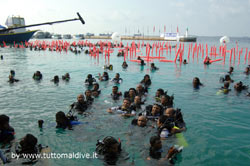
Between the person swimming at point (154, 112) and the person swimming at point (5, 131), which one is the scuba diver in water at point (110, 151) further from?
the person swimming at point (5, 131)

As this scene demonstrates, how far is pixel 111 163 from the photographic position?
6.74 m

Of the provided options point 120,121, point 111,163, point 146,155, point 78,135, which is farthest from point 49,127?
point 146,155

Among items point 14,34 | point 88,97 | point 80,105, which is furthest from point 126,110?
point 14,34

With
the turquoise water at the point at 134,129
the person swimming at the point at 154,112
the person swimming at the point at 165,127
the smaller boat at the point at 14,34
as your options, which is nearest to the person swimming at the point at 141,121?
the turquoise water at the point at 134,129

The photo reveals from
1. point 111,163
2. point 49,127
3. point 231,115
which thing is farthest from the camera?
point 231,115

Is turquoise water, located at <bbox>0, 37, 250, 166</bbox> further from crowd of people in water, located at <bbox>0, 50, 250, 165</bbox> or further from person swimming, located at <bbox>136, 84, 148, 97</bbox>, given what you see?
person swimming, located at <bbox>136, 84, 148, 97</bbox>

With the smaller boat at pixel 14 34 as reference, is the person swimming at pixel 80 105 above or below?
below

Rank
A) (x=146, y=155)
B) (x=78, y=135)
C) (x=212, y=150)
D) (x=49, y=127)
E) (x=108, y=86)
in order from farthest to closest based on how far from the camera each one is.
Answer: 1. (x=108, y=86)
2. (x=49, y=127)
3. (x=78, y=135)
4. (x=212, y=150)
5. (x=146, y=155)

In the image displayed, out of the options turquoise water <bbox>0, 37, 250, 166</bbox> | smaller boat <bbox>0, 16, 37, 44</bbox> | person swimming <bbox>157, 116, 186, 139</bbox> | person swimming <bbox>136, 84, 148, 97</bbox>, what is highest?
smaller boat <bbox>0, 16, 37, 44</bbox>

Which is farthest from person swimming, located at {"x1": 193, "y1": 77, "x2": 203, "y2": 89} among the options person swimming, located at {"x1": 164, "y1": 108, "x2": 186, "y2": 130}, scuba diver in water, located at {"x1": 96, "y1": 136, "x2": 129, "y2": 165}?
scuba diver in water, located at {"x1": 96, "y1": 136, "x2": 129, "y2": 165}

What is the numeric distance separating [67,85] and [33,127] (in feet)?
27.3

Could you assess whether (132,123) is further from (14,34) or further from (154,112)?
(14,34)

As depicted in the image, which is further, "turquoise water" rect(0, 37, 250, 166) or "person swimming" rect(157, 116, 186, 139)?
"person swimming" rect(157, 116, 186, 139)

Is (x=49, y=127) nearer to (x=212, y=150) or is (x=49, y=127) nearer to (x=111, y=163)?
(x=111, y=163)
